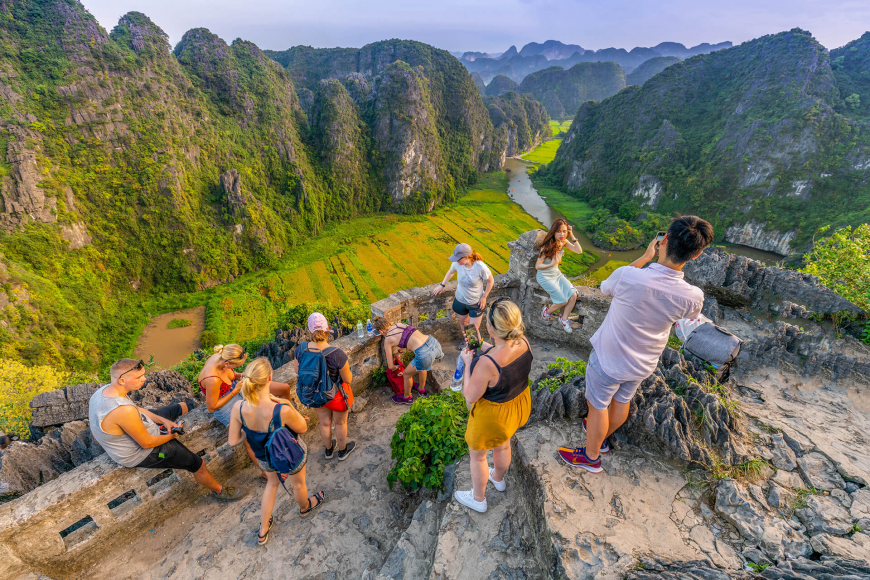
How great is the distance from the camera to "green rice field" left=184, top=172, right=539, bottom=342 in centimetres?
4616

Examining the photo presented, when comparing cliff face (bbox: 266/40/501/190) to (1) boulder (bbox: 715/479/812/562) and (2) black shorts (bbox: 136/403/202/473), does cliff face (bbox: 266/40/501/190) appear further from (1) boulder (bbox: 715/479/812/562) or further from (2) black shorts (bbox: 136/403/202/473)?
(1) boulder (bbox: 715/479/812/562)

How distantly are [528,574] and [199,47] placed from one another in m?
98.6

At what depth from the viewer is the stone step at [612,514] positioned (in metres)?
2.81

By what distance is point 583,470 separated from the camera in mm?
3590

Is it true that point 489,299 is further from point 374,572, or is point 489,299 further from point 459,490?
point 374,572

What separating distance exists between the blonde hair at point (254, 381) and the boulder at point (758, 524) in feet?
14.1

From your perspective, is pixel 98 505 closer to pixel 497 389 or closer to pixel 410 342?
pixel 410 342

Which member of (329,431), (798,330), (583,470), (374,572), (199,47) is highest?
(199,47)

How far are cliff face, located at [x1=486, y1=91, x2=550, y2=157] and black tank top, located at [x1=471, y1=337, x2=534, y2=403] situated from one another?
131 metres

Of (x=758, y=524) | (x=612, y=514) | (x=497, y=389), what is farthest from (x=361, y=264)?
(x=758, y=524)

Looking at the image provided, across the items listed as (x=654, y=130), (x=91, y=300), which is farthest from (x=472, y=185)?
(x=91, y=300)

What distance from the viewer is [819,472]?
3453 mm

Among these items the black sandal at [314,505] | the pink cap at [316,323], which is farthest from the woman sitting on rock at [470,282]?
the black sandal at [314,505]

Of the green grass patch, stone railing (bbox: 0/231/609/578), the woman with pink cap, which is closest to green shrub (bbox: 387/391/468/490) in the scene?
the woman with pink cap
